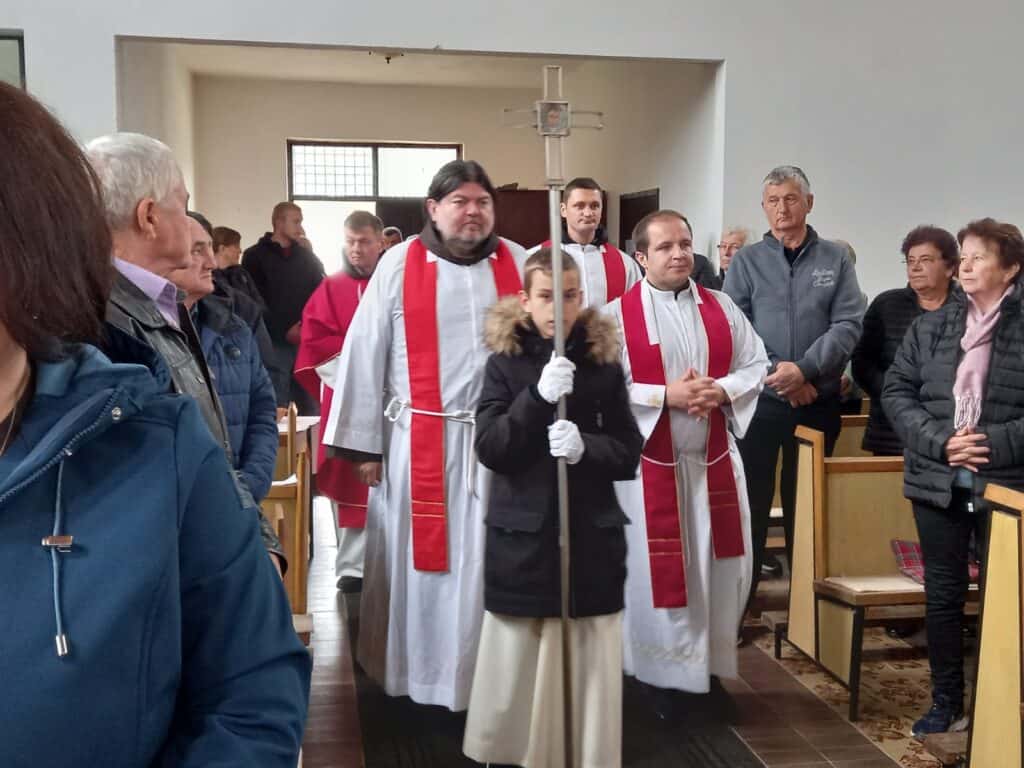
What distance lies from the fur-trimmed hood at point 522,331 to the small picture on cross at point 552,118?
0.45m

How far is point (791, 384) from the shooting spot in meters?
4.17

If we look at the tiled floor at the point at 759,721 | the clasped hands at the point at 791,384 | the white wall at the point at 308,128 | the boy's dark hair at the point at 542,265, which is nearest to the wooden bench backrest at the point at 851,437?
the clasped hands at the point at 791,384

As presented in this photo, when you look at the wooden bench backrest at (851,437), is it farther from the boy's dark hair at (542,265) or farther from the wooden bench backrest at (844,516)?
the boy's dark hair at (542,265)

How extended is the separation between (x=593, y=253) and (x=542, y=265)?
1125mm

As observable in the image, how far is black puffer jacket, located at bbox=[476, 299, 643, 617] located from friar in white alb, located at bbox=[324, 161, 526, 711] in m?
0.39

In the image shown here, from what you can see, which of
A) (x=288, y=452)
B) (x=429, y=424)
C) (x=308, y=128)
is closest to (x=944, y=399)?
(x=429, y=424)

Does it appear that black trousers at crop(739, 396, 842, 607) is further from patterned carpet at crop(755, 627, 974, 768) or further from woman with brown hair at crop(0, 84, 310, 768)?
woman with brown hair at crop(0, 84, 310, 768)

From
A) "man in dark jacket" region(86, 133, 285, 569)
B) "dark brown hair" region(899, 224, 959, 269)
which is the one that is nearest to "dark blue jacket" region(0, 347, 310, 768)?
"man in dark jacket" region(86, 133, 285, 569)

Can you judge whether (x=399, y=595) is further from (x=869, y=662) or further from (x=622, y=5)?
(x=622, y=5)

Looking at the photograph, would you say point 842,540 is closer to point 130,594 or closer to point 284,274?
point 130,594

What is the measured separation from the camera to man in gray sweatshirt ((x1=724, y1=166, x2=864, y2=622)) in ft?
13.9

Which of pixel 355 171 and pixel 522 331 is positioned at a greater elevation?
pixel 355 171

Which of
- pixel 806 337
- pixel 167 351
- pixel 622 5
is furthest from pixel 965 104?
pixel 167 351

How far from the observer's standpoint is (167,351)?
147 centimetres
